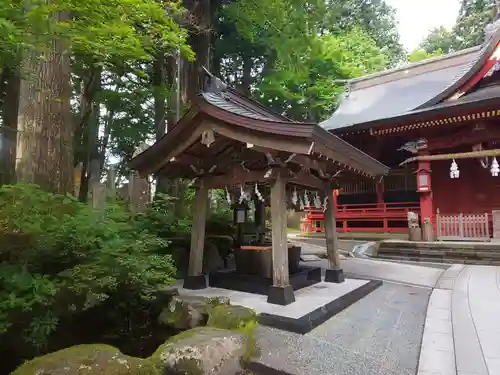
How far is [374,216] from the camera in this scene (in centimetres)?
1370

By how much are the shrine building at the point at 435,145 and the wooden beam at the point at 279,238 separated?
2731 millimetres

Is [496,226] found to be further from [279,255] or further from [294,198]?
[279,255]

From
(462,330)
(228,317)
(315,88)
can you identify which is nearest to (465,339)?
(462,330)

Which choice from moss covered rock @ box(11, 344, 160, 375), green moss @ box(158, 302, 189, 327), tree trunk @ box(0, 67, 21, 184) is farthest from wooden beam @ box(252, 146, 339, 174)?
tree trunk @ box(0, 67, 21, 184)

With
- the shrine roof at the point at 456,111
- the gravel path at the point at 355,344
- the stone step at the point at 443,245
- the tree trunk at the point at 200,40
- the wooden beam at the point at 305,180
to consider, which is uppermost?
the tree trunk at the point at 200,40

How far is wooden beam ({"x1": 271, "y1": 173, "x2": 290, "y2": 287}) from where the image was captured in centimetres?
474

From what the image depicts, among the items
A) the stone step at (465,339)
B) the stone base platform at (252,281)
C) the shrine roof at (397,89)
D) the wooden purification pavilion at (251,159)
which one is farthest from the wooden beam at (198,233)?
the shrine roof at (397,89)

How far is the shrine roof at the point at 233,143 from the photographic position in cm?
→ 436

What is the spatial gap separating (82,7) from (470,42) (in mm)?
32077

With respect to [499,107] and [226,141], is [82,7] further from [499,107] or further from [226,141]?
[499,107]

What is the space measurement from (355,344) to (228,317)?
58.8 inches

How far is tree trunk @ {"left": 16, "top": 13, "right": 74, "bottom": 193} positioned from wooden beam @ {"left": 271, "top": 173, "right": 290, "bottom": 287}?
330 cm

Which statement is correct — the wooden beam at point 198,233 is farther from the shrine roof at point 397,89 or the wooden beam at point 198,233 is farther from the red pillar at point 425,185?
the red pillar at point 425,185

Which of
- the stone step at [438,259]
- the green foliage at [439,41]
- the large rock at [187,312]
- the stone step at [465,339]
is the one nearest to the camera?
the stone step at [465,339]
